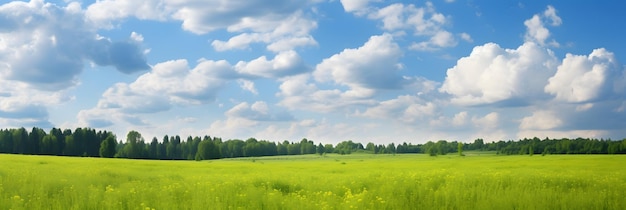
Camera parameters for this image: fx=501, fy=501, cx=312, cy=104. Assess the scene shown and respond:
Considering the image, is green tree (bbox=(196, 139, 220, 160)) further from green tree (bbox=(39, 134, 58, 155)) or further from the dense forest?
green tree (bbox=(39, 134, 58, 155))

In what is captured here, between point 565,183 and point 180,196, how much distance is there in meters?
17.2

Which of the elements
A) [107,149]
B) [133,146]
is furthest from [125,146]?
[107,149]

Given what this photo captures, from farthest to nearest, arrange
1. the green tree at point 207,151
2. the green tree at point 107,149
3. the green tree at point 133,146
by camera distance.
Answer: the green tree at point 207,151
the green tree at point 133,146
the green tree at point 107,149

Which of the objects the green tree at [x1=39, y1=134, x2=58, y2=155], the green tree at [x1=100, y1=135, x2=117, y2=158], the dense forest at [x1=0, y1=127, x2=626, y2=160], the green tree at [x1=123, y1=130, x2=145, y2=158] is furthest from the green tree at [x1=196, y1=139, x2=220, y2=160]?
the green tree at [x1=39, y1=134, x2=58, y2=155]

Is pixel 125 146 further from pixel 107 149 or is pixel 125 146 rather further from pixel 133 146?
pixel 107 149

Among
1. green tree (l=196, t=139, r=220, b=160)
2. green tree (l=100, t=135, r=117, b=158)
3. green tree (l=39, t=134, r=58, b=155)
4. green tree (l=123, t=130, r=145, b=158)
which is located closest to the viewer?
green tree (l=100, t=135, r=117, b=158)

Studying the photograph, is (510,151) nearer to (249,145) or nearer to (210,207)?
(249,145)

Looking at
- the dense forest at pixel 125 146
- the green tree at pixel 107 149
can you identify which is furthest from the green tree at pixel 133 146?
the green tree at pixel 107 149

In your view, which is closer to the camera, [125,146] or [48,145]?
[48,145]

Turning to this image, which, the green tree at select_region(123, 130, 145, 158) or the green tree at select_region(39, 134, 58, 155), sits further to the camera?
the green tree at select_region(123, 130, 145, 158)

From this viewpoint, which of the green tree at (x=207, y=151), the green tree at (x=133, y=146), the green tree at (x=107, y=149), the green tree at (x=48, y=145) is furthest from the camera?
the green tree at (x=207, y=151)

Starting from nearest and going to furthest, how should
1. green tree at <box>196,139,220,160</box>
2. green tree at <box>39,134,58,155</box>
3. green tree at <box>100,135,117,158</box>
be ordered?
green tree at <box>100,135,117,158</box>, green tree at <box>39,134,58,155</box>, green tree at <box>196,139,220,160</box>

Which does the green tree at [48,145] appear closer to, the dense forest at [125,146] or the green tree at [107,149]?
the dense forest at [125,146]

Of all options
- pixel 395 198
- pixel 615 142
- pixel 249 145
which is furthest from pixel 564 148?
pixel 395 198
